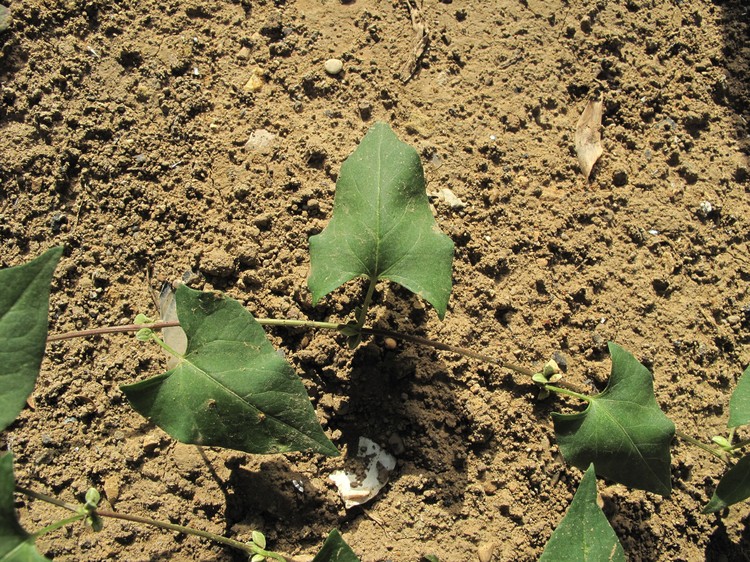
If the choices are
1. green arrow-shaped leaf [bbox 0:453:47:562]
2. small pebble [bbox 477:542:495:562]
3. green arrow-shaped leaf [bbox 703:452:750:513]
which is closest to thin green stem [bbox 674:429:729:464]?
green arrow-shaped leaf [bbox 703:452:750:513]

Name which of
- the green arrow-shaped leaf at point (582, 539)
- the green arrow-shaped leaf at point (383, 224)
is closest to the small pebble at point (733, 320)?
the green arrow-shaped leaf at point (582, 539)

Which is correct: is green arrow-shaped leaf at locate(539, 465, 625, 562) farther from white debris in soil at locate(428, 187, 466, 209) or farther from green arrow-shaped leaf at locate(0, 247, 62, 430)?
green arrow-shaped leaf at locate(0, 247, 62, 430)

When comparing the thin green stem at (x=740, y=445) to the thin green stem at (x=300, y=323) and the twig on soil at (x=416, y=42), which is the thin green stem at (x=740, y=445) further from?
the twig on soil at (x=416, y=42)

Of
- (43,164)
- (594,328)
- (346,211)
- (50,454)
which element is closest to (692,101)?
(594,328)

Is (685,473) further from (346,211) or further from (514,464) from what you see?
(346,211)

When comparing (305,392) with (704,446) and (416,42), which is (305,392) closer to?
(704,446)

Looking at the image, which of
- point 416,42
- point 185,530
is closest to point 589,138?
point 416,42
